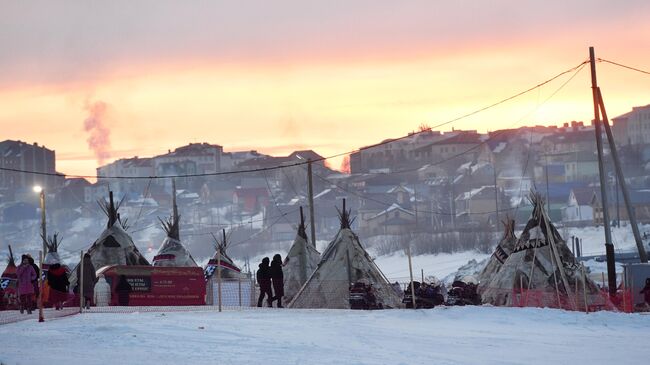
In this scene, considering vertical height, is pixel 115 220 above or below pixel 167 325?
above

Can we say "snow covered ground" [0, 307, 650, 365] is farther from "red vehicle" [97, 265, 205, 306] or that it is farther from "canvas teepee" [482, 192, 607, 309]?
"canvas teepee" [482, 192, 607, 309]

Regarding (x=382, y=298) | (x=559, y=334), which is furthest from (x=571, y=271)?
(x=559, y=334)

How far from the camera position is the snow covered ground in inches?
820

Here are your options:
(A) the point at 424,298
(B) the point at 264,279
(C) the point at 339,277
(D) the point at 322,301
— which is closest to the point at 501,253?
(C) the point at 339,277

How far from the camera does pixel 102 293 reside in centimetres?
3988

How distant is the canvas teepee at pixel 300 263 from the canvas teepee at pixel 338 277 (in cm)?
673

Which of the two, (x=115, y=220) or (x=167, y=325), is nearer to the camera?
(x=167, y=325)

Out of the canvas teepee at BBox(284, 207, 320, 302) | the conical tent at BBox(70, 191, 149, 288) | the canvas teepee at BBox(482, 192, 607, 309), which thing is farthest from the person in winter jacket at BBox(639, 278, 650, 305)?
the conical tent at BBox(70, 191, 149, 288)

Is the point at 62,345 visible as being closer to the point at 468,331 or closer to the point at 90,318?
the point at 90,318

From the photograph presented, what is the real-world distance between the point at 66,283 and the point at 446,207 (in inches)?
5910

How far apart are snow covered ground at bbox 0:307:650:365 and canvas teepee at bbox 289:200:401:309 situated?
9.20 meters

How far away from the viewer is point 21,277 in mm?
30734

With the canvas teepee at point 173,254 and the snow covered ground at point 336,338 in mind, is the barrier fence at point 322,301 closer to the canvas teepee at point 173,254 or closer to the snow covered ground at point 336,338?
the snow covered ground at point 336,338

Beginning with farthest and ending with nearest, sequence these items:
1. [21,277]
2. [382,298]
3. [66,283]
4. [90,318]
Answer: [382,298], [66,283], [21,277], [90,318]
